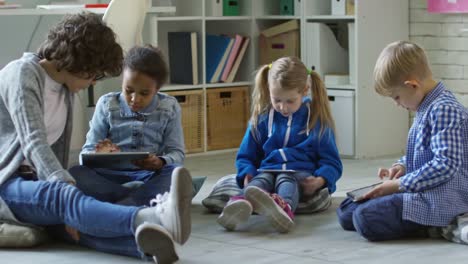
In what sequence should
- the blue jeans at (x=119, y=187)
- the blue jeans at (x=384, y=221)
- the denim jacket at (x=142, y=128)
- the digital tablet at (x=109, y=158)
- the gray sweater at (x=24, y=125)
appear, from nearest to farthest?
1. the gray sweater at (x=24, y=125)
2. the blue jeans at (x=384, y=221)
3. the digital tablet at (x=109, y=158)
4. the blue jeans at (x=119, y=187)
5. the denim jacket at (x=142, y=128)

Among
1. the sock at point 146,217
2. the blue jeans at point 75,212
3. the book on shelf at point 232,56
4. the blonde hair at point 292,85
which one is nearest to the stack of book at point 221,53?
the book on shelf at point 232,56

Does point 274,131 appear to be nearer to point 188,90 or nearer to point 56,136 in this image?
point 56,136

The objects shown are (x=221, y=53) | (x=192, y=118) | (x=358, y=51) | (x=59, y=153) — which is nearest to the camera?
(x=59, y=153)

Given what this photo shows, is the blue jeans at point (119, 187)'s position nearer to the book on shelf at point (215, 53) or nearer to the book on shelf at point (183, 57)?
the book on shelf at point (183, 57)

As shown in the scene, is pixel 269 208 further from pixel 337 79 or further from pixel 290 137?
pixel 337 79

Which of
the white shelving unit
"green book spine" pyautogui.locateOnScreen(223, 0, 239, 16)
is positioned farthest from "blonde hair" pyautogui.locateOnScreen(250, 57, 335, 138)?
"green book spine" pyautogui.locateOnScreen(223, 0, 239, 16)

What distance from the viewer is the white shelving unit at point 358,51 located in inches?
165

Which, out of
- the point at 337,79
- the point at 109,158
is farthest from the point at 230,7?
the point at 109,158

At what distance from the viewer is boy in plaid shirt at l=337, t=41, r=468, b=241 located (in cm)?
240

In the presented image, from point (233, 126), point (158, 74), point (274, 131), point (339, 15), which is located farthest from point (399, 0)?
point (158, 74)

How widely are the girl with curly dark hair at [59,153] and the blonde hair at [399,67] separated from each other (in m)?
0.64

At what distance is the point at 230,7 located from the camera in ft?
15.0

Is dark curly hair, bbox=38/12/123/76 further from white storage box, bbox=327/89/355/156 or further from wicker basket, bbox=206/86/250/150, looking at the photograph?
wicker basket, bbox=206/86/250/150

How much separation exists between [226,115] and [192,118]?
24 cm
